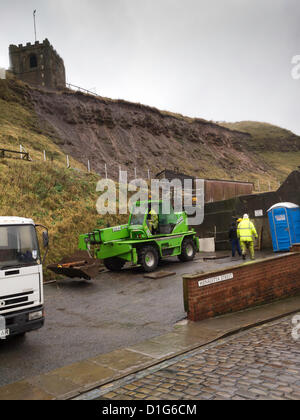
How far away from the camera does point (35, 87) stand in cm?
4125

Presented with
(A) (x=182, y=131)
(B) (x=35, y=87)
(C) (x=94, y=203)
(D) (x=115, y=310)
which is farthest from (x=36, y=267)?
(A) (x=182, y=131)

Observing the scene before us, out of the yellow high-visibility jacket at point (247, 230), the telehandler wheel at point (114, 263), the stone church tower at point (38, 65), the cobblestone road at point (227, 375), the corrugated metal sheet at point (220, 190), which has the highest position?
the stone church tower at point (38, 65)

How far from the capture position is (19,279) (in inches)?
241

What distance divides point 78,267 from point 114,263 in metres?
2.84

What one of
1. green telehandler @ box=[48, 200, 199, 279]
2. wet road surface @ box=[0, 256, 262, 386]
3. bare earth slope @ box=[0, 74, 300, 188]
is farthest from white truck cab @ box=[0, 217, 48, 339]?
bare earth slope @ box=[0, 74, 300, 188]

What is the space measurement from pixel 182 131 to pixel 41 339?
47419mm

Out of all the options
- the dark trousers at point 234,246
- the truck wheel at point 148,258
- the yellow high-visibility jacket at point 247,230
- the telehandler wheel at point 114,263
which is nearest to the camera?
the yellow high-visibility jacket at point 247,230

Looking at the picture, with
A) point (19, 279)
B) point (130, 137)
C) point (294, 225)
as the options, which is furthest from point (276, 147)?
point (19, 279)

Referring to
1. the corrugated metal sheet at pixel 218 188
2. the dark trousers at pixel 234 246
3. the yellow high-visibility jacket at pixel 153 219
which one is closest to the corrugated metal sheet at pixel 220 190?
the corrugated metal sheet at pixel 218 188

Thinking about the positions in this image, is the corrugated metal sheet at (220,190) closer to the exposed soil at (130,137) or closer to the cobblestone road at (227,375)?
the exposed soil at (130,137)

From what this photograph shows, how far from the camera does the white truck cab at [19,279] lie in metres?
5.84

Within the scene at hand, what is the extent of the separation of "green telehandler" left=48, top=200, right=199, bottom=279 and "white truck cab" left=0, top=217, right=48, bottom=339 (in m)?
4.83

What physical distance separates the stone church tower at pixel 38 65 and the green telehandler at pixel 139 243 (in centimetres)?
3694

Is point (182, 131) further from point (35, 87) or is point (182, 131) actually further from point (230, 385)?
point (230, 385)
